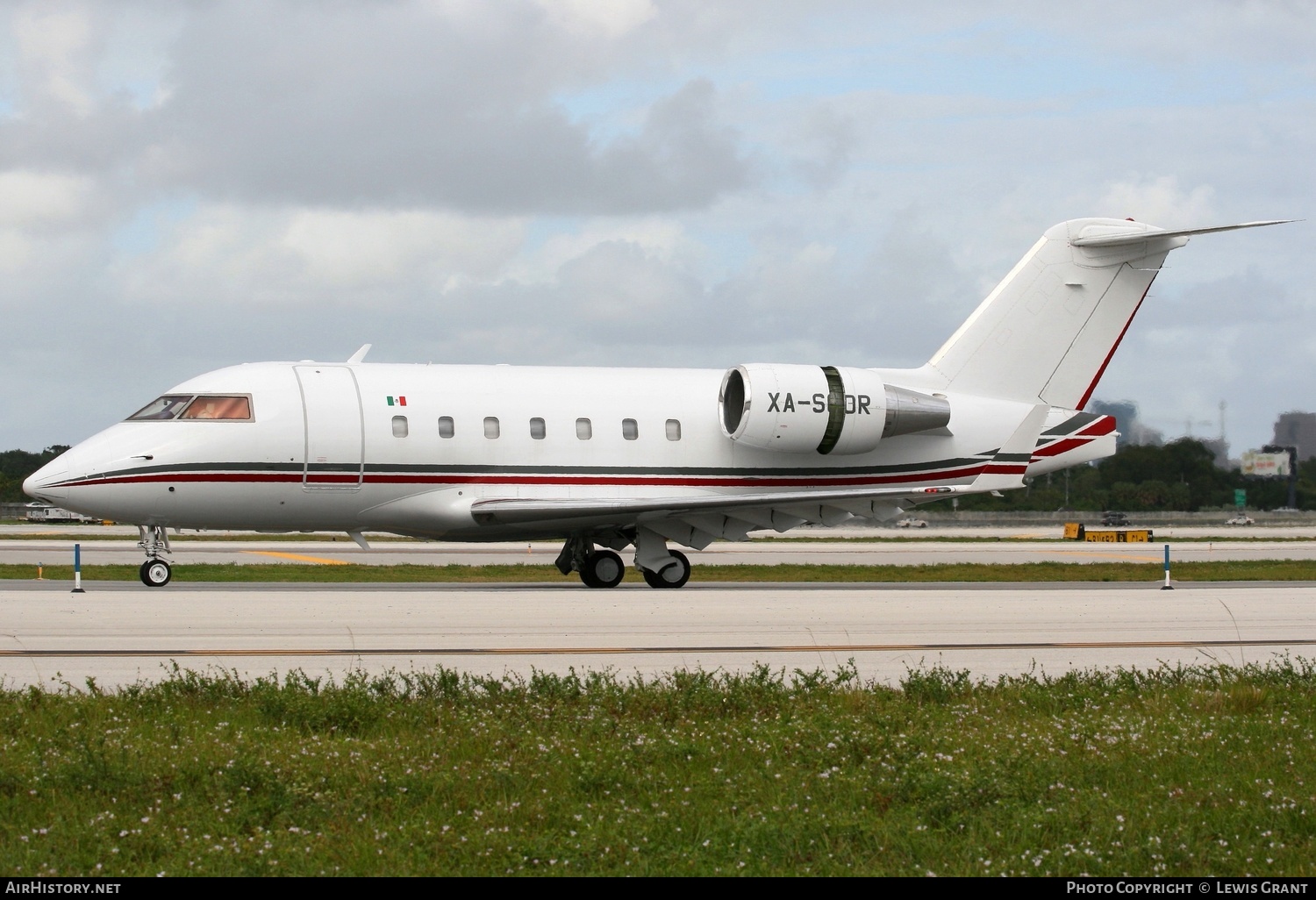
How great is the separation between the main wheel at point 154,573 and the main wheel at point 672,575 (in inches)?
340

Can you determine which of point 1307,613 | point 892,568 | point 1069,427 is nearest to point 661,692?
point 1307,613

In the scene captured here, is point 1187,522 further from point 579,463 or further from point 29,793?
point 29,793

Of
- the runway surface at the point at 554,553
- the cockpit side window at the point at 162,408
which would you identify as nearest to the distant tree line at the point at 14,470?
the runway surface at the point at 554,553

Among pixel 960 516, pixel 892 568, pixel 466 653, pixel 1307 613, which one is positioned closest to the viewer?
pixel 466 653

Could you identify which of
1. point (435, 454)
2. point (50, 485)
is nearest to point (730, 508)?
point (435, 454)

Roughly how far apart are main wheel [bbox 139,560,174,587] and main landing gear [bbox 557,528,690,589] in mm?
7442

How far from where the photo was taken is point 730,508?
1013 inches

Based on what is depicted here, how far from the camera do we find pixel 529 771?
891 cm

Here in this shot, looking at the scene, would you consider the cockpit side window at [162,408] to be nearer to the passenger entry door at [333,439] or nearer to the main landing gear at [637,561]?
the passenger entry door at [333,439]

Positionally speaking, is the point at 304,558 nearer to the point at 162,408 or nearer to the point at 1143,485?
the point at 162,408

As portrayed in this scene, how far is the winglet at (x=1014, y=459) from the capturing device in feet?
85.5

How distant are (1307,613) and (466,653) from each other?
12912 mm

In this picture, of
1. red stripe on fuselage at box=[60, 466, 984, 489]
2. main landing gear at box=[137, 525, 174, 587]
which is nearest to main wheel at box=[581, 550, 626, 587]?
red stripe on fuselage at box=[60, 466, 984, 489]

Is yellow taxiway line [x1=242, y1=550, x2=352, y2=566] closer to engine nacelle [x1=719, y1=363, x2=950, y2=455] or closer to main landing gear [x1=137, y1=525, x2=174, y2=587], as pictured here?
main landing gear [x1=137, y1=525, x2=174, y2=587]
